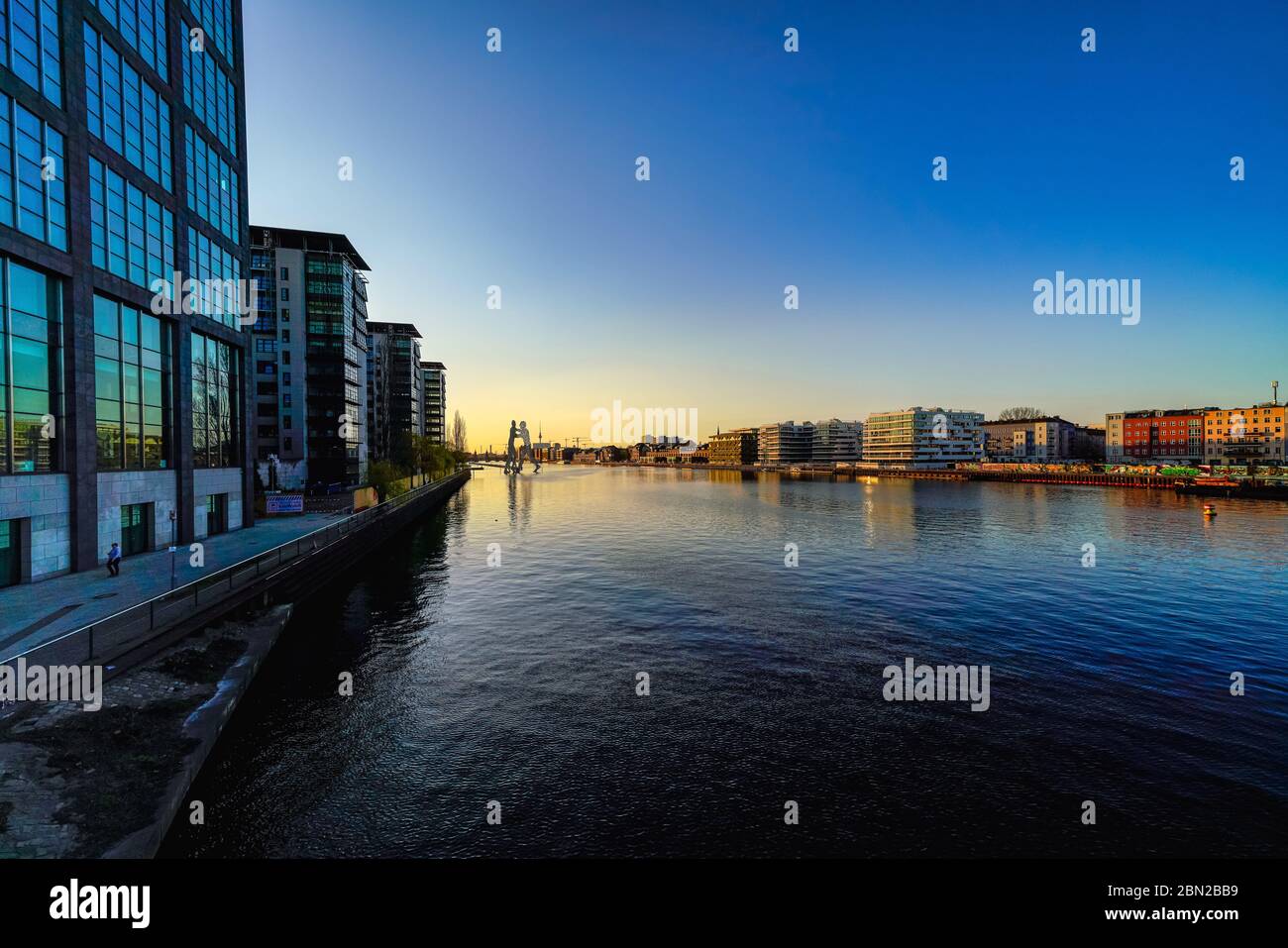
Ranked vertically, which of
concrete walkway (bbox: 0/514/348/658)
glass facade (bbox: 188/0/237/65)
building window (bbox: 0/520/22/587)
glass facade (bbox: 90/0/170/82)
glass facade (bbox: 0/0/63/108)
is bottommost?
concrete walkway (bbox: 0/514/348/658)

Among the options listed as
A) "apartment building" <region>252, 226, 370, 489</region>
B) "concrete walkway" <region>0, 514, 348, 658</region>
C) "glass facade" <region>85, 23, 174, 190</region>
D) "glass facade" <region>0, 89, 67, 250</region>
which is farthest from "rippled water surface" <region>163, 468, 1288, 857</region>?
"apartment building" <region>252, 226, 370, 489</region>

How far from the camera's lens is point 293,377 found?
90.0m

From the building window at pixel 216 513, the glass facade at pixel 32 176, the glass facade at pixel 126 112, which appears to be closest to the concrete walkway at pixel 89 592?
the building window at pixel 216 513

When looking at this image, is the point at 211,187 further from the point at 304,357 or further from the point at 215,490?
the point at 304,357

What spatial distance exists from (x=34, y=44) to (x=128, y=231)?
29.8ft

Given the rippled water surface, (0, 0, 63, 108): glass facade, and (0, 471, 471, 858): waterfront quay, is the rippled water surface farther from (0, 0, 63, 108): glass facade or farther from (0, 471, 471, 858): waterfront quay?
(0, 0, 63, 108): glass facade

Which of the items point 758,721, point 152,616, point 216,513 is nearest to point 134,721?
point 152,616

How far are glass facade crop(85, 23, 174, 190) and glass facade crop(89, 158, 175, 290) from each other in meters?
1.87

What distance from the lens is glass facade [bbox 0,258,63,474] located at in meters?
25.3

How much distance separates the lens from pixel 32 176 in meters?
26.3

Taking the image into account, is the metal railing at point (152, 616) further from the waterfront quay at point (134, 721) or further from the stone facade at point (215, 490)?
the stone facade at point (215, 490)
